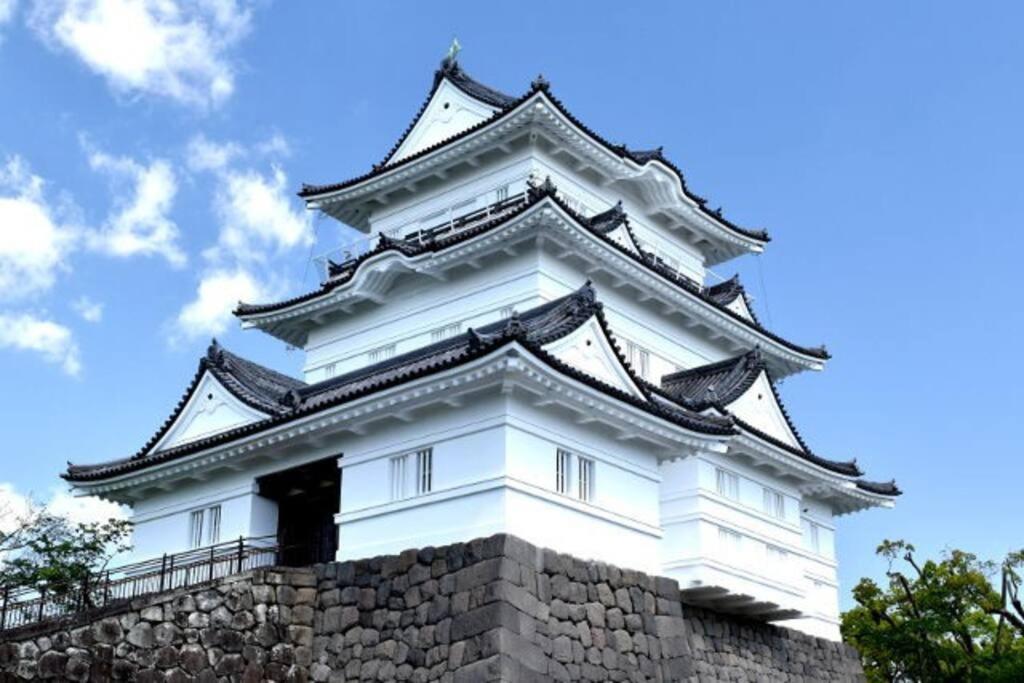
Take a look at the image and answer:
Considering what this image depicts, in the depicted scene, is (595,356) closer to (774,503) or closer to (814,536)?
(774,503)

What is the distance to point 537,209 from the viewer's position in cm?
2145

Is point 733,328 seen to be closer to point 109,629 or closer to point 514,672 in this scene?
point 514,672

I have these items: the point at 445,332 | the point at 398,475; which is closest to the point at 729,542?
the point at 398,475

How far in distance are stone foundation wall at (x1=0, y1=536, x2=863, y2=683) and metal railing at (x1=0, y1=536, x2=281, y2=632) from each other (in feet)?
3.18

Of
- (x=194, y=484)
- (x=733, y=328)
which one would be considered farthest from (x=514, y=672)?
(x=733, y=328)

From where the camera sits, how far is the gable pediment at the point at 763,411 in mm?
22719

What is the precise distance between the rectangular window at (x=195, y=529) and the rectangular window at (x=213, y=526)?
0.17 meters

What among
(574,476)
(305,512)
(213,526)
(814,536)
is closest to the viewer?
(574,476)

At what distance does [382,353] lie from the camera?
80.5ft

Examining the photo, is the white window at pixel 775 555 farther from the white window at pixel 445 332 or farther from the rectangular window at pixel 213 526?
the rectangular window at pixel 213 526

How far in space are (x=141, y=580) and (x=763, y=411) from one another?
1184 centimetres

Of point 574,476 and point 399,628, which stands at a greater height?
point 574,476

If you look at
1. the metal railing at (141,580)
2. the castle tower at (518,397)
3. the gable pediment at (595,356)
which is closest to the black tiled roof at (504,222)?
the castle tower at (518,397)

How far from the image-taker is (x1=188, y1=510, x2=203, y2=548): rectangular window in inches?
809
